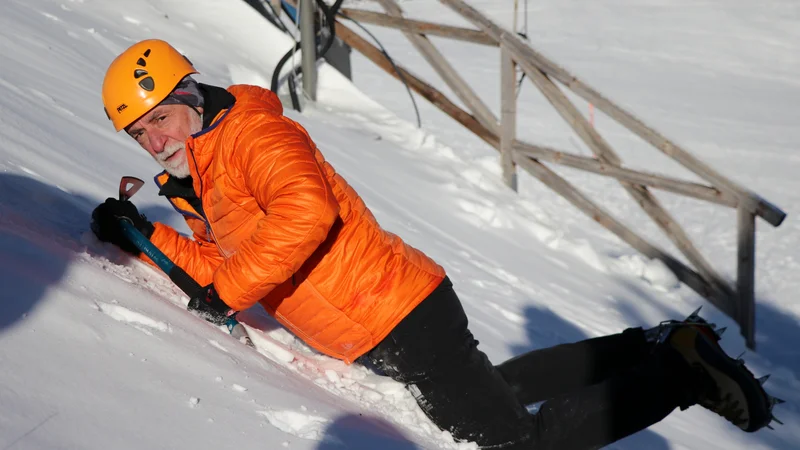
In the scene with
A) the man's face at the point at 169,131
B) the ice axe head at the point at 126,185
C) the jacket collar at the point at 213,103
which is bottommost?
the ice axe head at the point at 126,185

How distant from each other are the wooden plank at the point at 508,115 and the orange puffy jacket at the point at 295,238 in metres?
4.07

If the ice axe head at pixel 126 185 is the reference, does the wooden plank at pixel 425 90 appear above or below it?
below

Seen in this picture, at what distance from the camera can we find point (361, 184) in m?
5.96

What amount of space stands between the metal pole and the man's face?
183 inches

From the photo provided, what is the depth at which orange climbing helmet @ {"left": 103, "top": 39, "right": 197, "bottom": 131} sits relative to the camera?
263 centimetres

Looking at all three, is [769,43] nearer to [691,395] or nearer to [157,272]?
[691,395]

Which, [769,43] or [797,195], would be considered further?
[769,43]

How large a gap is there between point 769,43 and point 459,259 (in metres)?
8.97

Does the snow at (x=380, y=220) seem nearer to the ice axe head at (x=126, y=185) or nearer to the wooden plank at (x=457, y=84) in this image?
the ice axe head at (x=126, y=185)

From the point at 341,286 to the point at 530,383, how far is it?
100 centimetres

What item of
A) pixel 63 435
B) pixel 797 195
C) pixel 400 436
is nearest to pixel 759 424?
pixel 400 436

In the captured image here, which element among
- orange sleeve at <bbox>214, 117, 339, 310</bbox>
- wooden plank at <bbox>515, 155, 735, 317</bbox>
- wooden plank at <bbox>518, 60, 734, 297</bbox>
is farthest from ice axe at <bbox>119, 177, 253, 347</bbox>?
wooden plank at <bbox>515, 155, 735, 317</bbox>

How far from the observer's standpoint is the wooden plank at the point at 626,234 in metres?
6.15

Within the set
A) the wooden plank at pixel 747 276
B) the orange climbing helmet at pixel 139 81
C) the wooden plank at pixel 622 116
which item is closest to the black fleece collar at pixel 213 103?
the orange climbing helmet at pixel 139 81
